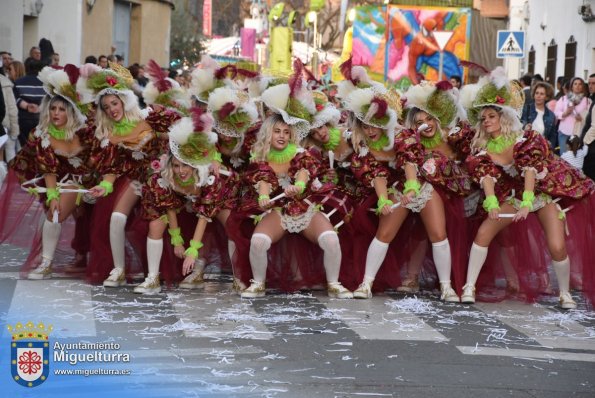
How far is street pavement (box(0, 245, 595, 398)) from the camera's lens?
6582 mm

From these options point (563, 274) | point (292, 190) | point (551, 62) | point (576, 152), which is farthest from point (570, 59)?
point (292, 190)

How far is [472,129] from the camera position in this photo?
10.3 m

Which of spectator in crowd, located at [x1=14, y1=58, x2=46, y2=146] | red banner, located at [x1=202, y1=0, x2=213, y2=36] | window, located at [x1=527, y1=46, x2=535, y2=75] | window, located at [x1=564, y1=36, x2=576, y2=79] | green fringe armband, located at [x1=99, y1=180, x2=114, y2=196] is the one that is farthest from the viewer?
red banner, located at [x1=202, y1=0, x2=213, y2=36]

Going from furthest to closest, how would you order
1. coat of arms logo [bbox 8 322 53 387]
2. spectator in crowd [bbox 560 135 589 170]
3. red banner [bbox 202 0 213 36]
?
1. red banner [bbox 202 0 213 36]
2. spectator in crowd [bbox 560 135 589 170]
3. coat of arms logo [bbox 8 322 53 387]

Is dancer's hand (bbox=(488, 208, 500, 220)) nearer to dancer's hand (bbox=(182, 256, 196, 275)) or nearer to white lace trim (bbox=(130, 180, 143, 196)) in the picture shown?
dancer's hand (bbox=(182, 256, 196, 275))

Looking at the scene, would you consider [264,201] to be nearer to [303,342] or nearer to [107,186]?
[107,186]

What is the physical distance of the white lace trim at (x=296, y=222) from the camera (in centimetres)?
969

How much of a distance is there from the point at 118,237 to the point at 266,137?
1460 mm

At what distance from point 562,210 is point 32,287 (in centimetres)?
423

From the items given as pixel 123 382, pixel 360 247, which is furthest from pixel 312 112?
pixel 123 382

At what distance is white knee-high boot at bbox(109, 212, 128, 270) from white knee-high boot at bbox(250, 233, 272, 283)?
43.2 inches

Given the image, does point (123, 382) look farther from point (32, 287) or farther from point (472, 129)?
point (472, 129)

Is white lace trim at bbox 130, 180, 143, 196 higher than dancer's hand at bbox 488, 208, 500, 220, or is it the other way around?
white lace trim at bbox 130, 180, 143, 196

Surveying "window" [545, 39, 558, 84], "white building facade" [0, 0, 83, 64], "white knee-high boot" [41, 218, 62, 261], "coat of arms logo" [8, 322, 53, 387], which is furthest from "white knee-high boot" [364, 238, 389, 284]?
"window" [545, 39, 558, 84]
